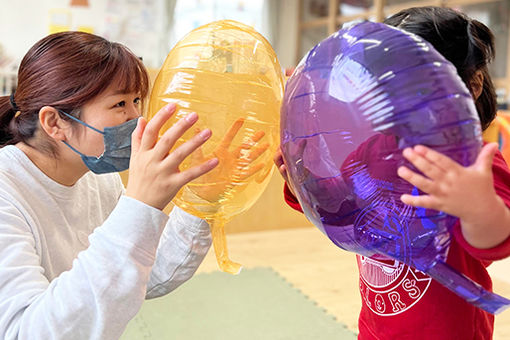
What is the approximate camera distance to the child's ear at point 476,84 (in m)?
0.79

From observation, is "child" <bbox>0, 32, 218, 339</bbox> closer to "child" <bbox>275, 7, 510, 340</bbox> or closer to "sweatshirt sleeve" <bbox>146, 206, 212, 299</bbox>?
"sweatshirt sleeve" <bbox>146, 206, 212, 299</bbox>

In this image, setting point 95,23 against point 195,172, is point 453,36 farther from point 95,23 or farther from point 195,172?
point 95,23

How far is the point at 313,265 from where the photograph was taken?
244cm

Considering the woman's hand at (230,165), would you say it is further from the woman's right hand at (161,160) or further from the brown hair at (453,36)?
the brown hair at (453,36)

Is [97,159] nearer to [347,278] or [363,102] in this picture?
[363,102]

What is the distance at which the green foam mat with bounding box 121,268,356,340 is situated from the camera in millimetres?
1707

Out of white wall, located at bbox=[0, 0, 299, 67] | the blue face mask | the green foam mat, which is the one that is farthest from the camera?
white wall, located at bbox=[0, 0, 299, 67]

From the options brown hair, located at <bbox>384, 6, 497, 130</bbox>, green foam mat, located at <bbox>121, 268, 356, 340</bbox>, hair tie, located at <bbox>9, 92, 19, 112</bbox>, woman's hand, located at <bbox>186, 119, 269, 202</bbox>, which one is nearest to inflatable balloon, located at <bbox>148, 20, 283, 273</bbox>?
woman's hand, located at <bbox>186, 119, 269, 202</bbox>

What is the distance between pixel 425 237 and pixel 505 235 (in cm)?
9

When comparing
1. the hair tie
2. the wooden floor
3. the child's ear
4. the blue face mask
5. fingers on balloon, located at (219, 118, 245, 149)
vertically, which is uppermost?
the child's ear

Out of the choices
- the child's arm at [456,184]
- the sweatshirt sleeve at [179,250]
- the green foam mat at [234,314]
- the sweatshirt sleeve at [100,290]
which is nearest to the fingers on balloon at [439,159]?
the child's arm at [456,184]

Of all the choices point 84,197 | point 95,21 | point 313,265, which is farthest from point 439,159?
point 95,21

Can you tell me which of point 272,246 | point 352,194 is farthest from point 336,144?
point 272,246

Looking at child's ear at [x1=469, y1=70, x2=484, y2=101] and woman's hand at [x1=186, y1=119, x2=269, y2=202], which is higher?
child's ear at [x1=469, y1=70, x2=484, y2=101]
